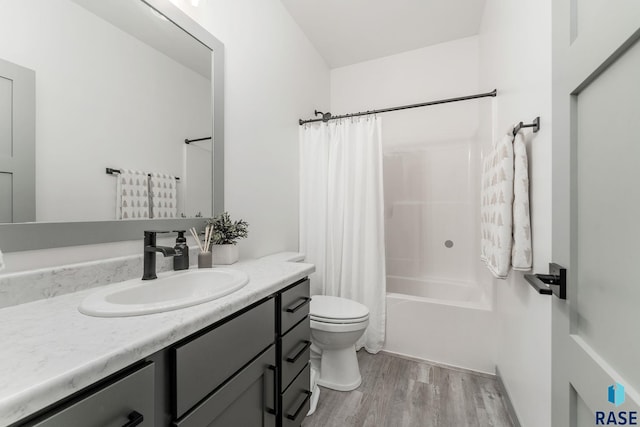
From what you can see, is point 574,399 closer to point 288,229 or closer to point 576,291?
point 576,291

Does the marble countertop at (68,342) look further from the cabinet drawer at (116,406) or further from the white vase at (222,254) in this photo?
the white vase at (222,254)

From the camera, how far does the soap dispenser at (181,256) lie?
1.14 m

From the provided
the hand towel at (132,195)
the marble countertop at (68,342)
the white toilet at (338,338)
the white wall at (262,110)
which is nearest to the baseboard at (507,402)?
the white toilet at (338,338)

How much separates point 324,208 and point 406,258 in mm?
1194

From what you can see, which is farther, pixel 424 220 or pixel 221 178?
pixel 424 220

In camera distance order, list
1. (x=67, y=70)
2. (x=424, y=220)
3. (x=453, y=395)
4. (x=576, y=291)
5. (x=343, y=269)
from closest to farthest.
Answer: (x=576, y=291), (x=67, y=70), (x=453, y=395), (x=343, y=269), (x=424, y=220)

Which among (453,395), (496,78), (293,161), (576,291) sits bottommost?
(453,395)

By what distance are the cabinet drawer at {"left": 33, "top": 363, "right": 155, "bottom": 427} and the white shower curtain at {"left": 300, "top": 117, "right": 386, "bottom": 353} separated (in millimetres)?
1657

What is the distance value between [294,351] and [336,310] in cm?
56

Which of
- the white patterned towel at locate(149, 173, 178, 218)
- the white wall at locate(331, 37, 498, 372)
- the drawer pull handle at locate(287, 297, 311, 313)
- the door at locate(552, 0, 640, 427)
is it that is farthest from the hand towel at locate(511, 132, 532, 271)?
the white patterned towel at locate(149, 173, 178, 218)

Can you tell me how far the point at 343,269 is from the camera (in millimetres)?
2137

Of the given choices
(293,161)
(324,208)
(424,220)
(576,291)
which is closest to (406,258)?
(424,220)

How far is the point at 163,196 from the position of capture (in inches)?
48.0

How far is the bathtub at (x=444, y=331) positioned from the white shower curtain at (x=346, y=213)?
13cm
